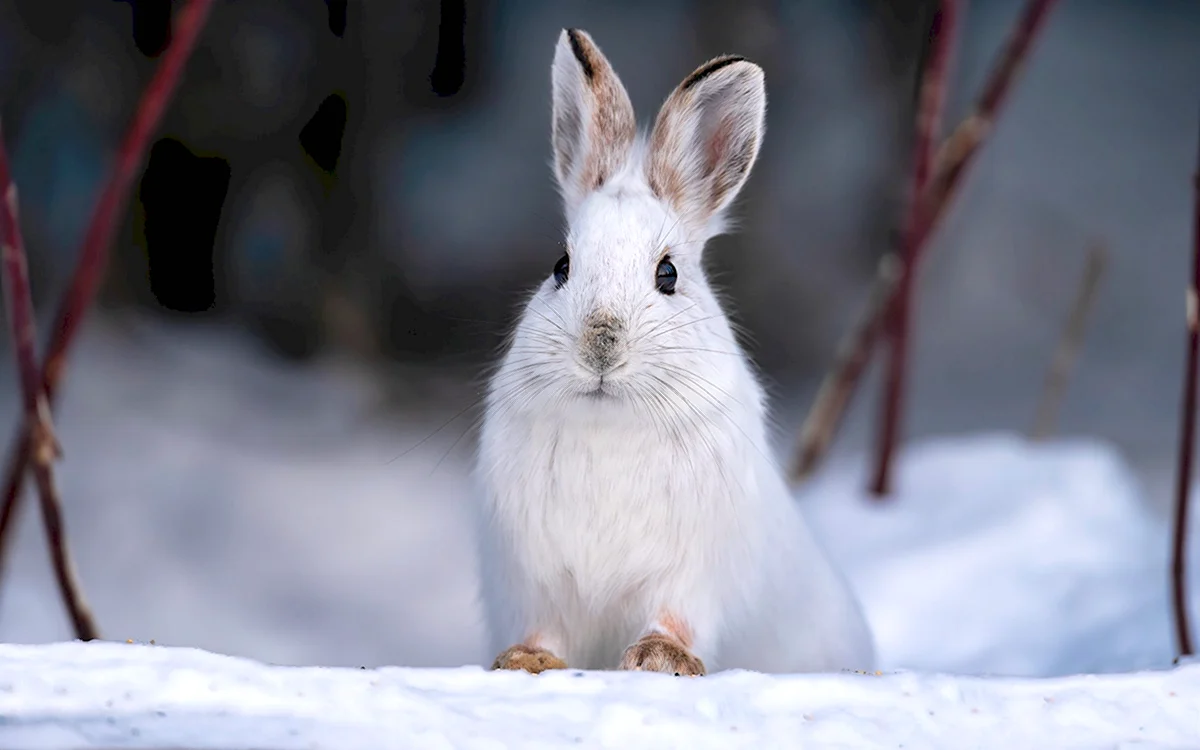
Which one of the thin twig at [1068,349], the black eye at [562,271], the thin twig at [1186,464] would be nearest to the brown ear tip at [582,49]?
the black eye at [562,271]

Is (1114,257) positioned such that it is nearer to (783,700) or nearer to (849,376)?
(849,376)

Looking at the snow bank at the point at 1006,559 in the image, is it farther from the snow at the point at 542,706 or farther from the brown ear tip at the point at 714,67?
the brown ear tip at the point at 714,67

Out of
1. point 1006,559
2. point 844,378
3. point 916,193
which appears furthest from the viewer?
point 844,378

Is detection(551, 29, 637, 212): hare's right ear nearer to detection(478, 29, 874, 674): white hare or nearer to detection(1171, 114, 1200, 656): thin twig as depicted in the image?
detection(478, 29, 874, 674): white hare

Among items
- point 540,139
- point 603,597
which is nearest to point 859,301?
point 540,139

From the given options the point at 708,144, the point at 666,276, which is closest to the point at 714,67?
the point at 708,144

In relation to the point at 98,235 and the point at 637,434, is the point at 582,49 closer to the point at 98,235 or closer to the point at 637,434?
the point at 637,434
